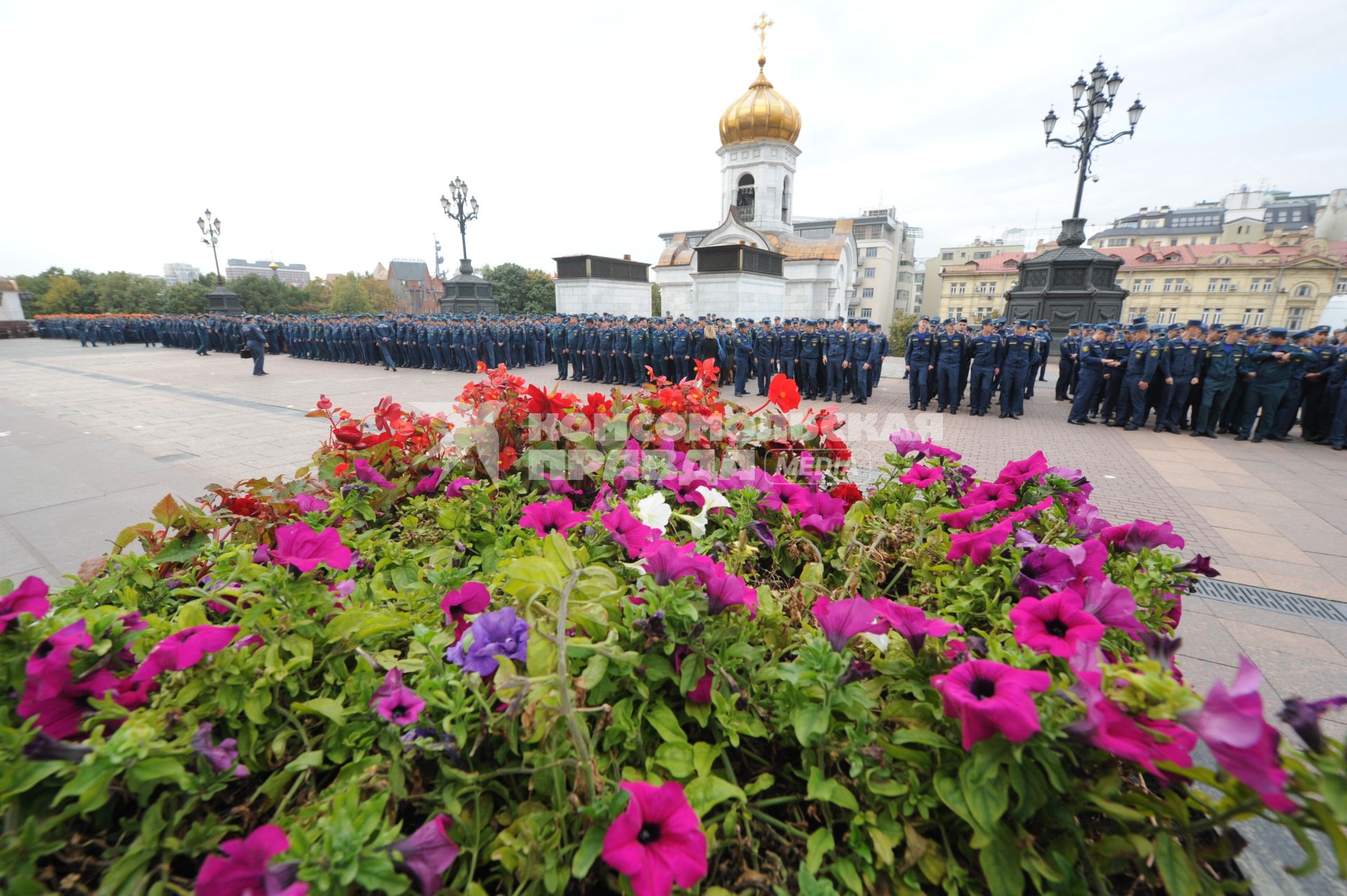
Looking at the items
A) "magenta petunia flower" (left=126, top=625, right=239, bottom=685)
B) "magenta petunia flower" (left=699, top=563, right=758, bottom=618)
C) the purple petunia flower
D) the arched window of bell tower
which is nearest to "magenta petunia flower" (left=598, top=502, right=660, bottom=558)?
"magenta petunia flower" (left=699, top=563, right=758, bottom=618)

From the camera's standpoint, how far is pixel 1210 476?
6.79 meters

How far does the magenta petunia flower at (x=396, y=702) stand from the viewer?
1017mm

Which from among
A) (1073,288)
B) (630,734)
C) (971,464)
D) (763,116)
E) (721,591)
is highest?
(763,116)

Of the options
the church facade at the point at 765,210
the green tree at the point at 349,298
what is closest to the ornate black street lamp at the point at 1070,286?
the church facade at the point at 765,210

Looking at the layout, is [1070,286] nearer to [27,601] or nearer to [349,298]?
[27,601]

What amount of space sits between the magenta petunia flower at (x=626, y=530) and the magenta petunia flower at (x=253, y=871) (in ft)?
3.13

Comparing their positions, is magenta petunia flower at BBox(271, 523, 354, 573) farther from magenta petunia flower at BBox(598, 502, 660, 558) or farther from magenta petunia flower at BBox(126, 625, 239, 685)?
magenta petunia flower at BBox(598, 502, 660, 558)

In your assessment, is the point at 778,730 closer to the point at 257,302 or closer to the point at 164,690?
the point at 164,690

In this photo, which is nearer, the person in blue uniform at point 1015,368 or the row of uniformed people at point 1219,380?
the row of uniformed people at point 1219,380

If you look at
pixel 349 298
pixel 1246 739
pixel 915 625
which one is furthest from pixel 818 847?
pixel 349 298

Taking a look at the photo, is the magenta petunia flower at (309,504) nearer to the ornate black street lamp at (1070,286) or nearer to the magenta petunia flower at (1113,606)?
the magenta petunia flower at (1113,606)

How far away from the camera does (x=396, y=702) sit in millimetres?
1048

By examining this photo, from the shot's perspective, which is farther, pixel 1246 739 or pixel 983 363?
pixel 983 363

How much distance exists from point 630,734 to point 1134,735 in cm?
80
